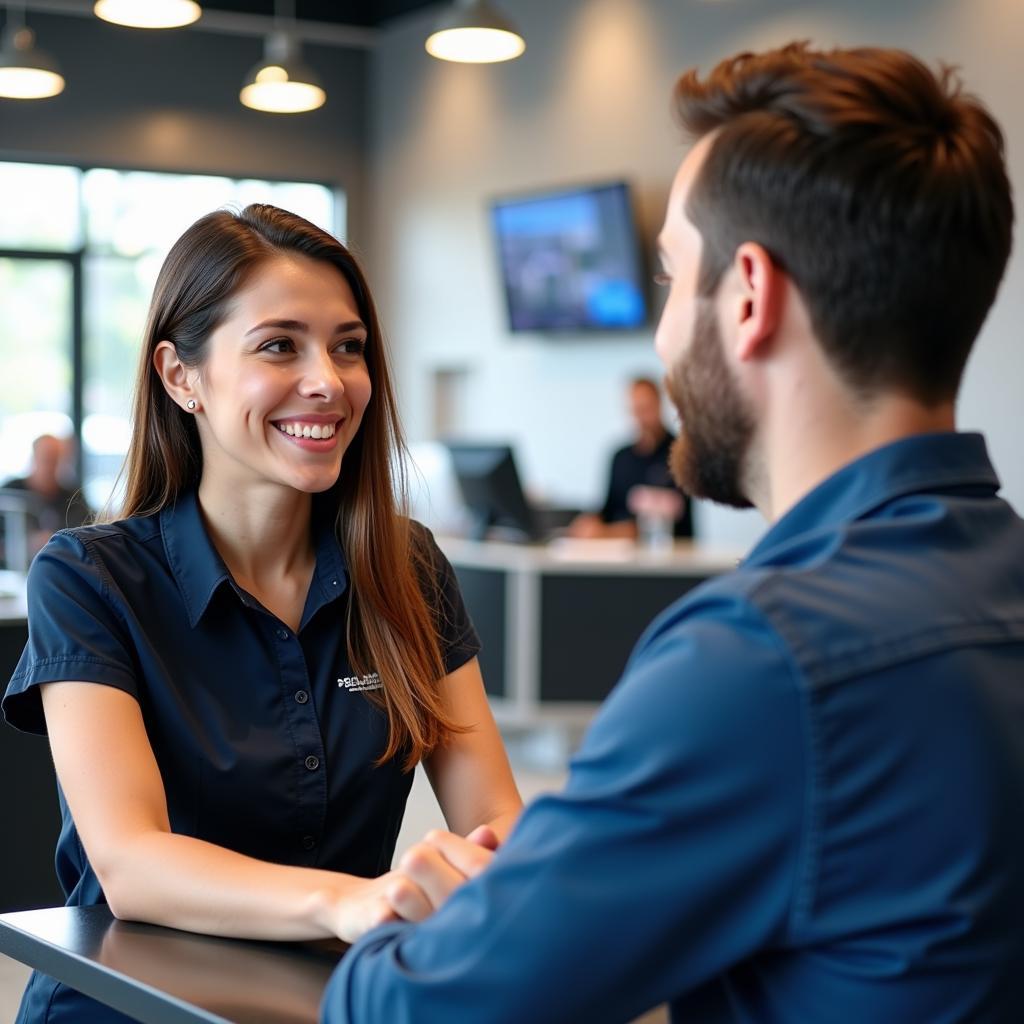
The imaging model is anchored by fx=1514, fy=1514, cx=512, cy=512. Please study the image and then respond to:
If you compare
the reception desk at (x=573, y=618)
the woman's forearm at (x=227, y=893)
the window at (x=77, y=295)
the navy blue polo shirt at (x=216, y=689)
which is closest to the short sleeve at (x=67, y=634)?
the navy blue polo shirt at (x=216, y=689)

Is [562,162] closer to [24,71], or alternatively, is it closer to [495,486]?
[495,486]

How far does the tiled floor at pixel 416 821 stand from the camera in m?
3.71

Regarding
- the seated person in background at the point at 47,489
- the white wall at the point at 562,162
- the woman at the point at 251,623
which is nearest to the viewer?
the woman at the point at 251,623

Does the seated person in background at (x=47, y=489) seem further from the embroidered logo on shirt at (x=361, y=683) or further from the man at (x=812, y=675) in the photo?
the man at (x=812, y=675)

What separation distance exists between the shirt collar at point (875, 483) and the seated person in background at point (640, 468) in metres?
5.99

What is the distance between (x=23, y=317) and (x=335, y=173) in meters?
2.30

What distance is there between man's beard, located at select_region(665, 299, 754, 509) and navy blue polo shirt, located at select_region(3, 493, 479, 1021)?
798mm

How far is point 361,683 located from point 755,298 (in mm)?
957

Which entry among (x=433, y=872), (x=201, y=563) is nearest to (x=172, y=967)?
(x=433, y=872)

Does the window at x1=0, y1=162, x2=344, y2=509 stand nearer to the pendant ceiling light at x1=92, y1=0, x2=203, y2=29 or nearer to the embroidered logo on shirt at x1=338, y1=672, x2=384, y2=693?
the pendant ceiling light at x1=92, y1=0, x2=203, y2=29

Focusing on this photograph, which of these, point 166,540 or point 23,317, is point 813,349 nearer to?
point 166,540

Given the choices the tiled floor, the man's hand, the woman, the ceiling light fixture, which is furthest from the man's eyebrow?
the ceiling light fixture

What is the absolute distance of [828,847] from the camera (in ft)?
2.91

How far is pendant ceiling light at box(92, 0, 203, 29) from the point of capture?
508 centimetres
